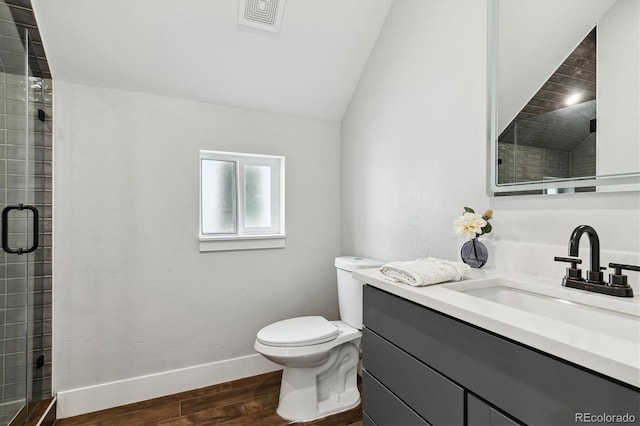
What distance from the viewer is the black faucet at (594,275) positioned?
866 millimetres

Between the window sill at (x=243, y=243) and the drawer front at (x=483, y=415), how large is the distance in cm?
162

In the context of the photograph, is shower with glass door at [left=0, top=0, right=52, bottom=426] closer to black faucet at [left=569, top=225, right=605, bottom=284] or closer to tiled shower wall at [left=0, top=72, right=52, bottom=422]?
tiled shower wall at [left=0, top=72, right=52, bottom=422]

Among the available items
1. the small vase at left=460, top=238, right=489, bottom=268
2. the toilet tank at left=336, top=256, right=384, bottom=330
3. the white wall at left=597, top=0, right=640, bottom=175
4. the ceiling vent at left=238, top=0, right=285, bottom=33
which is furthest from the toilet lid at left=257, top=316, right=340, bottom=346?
the ceiling vent at left=238, top=0, right=285, bottom=33

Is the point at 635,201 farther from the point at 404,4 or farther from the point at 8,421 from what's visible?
the point at 8,421

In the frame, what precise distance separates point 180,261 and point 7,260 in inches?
31.6

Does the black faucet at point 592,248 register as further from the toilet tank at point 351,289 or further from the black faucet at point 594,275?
the toilet tank at point 351,289

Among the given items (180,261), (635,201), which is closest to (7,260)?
(180,261)

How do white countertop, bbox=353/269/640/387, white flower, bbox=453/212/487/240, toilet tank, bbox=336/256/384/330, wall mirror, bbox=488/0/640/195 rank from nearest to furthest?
white countertop, bbox=353/269/640/387 < wall mirror, bbox=488/0/640/195 < white flower, bbox=453/212/487/240 < toilet tank, bbox=336/256/384/330

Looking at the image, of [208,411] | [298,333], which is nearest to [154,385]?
[208,411]

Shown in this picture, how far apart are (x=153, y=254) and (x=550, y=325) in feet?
6.40

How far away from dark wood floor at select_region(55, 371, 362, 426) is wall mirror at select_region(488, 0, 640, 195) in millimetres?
1525

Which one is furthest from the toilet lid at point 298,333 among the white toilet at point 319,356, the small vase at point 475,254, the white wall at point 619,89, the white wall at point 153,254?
the white wall at point 619,89

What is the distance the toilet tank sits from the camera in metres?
1.95

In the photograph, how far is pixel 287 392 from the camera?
5.90ft
